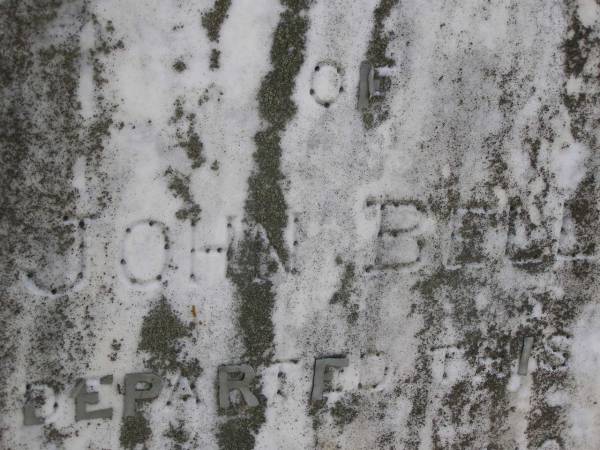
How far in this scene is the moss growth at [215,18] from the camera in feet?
6.07

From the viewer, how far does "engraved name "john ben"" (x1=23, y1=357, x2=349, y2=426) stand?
6.47 ft

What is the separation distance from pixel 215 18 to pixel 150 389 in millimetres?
1249

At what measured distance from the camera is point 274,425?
7.23 feet

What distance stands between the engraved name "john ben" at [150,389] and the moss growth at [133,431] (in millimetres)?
30

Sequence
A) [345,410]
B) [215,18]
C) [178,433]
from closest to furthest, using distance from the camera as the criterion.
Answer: [215,18]
[178,433]
[345,410]

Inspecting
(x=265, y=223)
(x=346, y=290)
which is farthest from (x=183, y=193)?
(x=346, y=290)

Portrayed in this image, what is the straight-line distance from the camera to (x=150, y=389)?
80.4 inches

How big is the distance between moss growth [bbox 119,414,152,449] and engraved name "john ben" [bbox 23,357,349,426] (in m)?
0.03

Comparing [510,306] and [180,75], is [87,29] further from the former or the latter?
[510,306]

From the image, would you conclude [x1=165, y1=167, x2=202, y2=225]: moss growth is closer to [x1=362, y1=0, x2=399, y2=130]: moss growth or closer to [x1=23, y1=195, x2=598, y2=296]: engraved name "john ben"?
[x1=23, y1=195, x2=598, y2=296]: engraved name "john ben"

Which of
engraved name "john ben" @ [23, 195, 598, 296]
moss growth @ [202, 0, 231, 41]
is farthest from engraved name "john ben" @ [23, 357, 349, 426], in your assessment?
moss growth @ [202, 0, 231, 41]

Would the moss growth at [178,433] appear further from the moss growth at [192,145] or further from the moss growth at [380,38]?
the moss growth at [380,38]

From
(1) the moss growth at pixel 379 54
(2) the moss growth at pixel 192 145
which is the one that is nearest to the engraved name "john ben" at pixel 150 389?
(2) the moss growth at pixel 192 145

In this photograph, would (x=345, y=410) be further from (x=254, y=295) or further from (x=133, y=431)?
(x=133, y=431)
